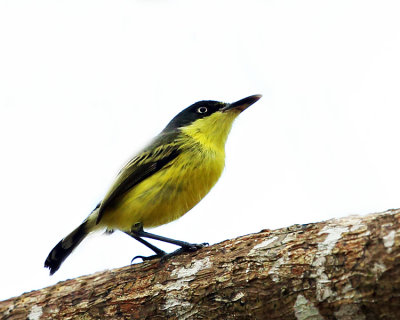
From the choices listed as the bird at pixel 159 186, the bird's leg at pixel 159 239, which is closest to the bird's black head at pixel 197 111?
the bird at pixel 159 186

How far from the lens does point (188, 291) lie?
4402 millimetres

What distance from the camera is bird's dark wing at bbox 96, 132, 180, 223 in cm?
587

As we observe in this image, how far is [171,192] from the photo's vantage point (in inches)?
223

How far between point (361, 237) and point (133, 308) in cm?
195

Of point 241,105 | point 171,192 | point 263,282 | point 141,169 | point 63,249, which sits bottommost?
point 263,282

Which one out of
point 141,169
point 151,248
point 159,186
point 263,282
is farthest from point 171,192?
point 263,282

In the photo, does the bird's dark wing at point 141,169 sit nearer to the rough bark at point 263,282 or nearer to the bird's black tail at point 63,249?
the bird's black tail at point 63,249

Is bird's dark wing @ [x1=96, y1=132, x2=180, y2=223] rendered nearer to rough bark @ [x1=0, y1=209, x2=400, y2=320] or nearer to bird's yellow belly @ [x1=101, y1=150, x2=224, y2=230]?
bird's yellow belly @ [x1=101, y1=150, x2=224, y2=230]

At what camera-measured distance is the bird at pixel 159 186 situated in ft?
18.6

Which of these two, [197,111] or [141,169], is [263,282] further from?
[197,111]

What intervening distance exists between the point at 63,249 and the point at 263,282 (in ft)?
9.00

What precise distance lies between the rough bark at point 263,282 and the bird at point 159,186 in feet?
2.15

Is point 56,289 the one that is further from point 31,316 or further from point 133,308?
point 133,308

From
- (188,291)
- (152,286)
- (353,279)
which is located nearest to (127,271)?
(152,286)
